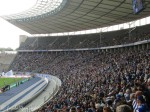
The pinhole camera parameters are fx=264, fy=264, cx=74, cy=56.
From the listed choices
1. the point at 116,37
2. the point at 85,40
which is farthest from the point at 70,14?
the point at 85,40

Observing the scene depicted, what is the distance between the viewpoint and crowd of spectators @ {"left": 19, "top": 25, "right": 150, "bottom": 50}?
4375 cm

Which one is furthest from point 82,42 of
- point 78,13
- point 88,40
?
point 78,13

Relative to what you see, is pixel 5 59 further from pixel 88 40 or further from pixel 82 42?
pixel 88 40

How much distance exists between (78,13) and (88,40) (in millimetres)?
17848

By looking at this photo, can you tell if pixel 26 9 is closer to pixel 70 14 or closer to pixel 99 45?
pixel 70 14

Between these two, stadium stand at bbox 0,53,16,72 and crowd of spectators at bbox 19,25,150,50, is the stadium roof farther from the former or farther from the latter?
stadium stand at bbox 0,53,16,72

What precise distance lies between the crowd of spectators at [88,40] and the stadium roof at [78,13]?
9.51ft

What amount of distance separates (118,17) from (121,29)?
916 centimetres

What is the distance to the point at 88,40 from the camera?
5909 cm

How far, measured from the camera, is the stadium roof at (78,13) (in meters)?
34.9

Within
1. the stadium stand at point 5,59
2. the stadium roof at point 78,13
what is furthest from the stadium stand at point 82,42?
the stadium stand at point 5,59

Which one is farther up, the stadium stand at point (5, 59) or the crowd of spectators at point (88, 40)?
the crowd of spectators at point (88, 40)

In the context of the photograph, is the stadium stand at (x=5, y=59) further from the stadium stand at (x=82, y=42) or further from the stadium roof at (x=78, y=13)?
the stadium roof at (x=78, y=13)

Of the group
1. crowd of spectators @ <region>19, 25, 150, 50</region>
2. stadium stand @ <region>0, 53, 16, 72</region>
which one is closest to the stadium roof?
crowd of spectators @ <region>19, 25, 150, 50</region>
